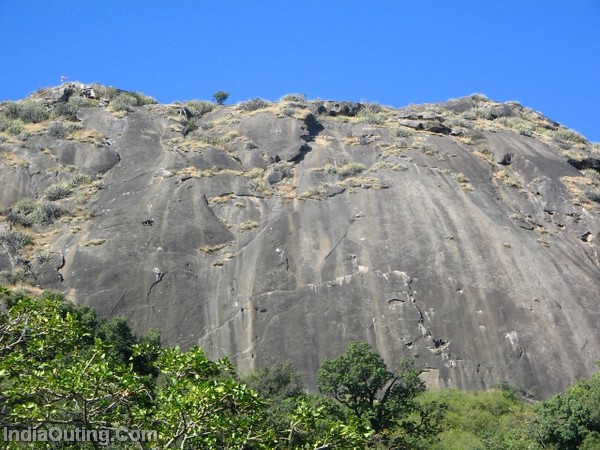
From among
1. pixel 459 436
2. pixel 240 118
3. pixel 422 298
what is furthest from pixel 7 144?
pixel 459 436

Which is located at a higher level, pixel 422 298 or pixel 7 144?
pixel 7 144

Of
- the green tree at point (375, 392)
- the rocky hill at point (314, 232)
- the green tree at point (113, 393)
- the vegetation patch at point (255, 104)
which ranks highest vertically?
the vegetation patch at point (255, 104)

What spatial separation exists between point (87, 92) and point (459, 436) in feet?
104

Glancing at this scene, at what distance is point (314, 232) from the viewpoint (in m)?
33.8

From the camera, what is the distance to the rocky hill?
96.0 ft

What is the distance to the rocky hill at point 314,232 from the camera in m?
29.3

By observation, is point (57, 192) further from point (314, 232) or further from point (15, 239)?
point (314, 232)

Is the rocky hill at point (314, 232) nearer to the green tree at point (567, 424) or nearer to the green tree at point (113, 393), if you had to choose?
the green tree at point (567, 424)

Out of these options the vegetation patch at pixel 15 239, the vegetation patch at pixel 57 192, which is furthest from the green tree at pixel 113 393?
the vegetation patch at pixel 57 192

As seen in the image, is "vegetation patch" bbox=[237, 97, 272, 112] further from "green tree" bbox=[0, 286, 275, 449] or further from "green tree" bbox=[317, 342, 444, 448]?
"green tree" bbox=[0, 286, 275, 449]

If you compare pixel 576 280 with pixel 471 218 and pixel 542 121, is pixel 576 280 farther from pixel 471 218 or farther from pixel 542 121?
pixel 542 121

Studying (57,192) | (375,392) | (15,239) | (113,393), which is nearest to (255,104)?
(57,192)

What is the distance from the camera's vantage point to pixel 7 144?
3997 centimetres

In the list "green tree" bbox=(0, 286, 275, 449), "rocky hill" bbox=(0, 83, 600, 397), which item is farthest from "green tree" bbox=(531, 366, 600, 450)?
"green tree" bbox=(0, 286, 275, 449)
